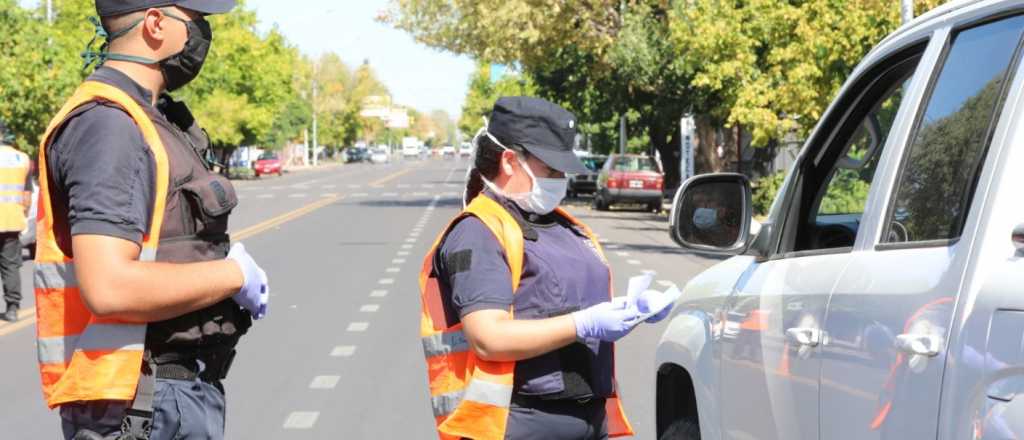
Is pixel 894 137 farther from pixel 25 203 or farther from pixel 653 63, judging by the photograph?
pixel 653 63

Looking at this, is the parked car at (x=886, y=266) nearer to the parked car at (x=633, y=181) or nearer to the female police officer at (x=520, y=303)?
the female police officer at (x=520, y=303)

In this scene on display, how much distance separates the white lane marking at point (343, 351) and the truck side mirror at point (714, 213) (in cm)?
734

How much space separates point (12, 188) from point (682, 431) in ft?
32.5

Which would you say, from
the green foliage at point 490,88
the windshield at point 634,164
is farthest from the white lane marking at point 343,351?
the green foliage at point 490,88

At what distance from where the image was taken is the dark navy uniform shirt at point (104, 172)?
3.32 m

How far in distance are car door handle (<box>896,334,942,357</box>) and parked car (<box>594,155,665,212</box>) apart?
3615 centimetres

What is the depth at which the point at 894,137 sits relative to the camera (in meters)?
3.69

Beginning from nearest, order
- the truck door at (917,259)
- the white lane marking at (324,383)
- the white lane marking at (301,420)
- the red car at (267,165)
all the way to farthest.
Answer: the truck door at (917,259) < the white lane marking at (301,420) < the white lane marking at (324,383) < the red car at (267,165)

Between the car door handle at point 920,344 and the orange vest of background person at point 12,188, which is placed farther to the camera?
the orange vest of background person at point 12,188

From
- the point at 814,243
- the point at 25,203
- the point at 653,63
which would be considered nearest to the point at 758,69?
the point at 653,63

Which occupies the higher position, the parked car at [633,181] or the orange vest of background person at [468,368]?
the orange vest of background person at [468,368]

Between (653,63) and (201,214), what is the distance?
36.0 m

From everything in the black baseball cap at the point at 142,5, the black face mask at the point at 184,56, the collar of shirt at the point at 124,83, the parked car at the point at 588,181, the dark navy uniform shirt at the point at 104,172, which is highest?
the black baseball cap at the point at 142,5

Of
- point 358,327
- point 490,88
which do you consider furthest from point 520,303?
point 490,88
